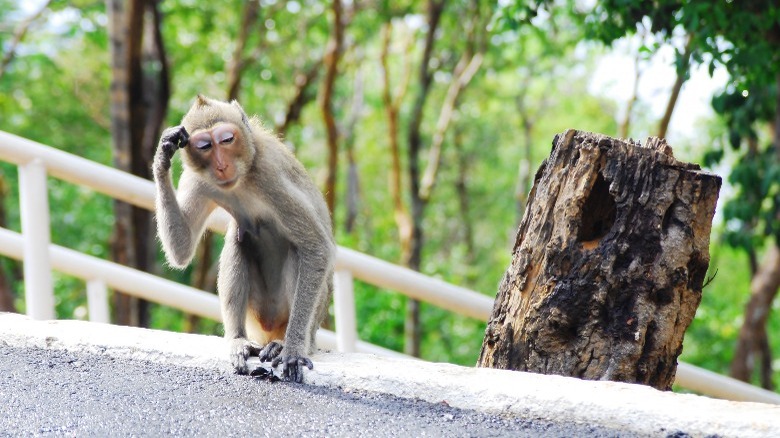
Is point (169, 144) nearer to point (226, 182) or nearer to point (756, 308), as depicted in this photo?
point (226, 182)

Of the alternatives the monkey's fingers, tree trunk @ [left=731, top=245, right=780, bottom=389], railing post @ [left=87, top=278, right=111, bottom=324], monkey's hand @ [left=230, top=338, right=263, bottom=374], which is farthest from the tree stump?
tree trunk @ [left=731, top=245, right=780, bottom=389]

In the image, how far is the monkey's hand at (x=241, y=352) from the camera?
395cm

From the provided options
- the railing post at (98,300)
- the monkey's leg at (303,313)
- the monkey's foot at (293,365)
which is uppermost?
the monkey's leg at (303,313)

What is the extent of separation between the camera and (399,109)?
58.7 ft

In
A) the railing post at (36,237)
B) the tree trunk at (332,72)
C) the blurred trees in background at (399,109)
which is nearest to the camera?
the railing post at (36,237)

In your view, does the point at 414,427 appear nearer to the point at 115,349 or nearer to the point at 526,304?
the point at 526,304

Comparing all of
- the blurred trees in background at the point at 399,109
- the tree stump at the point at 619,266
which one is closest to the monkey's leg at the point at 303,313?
the tree stump at the point at 619,266

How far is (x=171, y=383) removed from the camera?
3.76 metres

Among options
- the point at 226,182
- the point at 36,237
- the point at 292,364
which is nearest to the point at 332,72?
the point at 36,237

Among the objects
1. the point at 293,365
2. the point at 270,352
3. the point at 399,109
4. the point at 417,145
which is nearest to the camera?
the point at 293,365

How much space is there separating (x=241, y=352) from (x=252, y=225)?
91cm

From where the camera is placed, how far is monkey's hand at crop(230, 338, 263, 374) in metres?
3.95

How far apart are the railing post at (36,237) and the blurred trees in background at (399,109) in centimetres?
297

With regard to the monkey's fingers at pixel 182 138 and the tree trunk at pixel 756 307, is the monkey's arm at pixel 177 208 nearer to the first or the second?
the monkey's fingers at pixel 182 138
